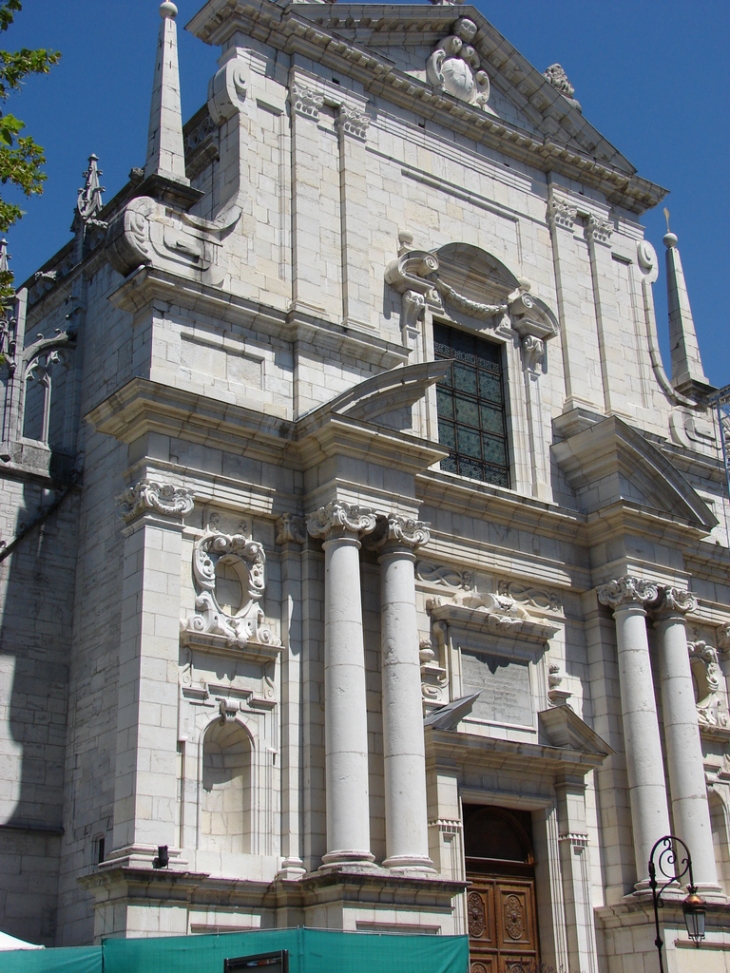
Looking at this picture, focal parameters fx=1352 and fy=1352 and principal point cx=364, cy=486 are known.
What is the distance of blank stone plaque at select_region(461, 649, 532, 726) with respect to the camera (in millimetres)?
19781

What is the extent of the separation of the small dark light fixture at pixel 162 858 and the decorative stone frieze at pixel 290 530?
4.67 metres

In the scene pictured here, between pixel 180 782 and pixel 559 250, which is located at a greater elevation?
pixel 559 250

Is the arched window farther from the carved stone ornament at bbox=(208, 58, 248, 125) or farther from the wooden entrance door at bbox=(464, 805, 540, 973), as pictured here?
the carved stone ornament at bbox=(208, 58, 248, 125)

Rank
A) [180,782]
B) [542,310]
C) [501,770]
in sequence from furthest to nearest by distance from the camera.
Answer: [542,310]
[501,770]
[180,782]

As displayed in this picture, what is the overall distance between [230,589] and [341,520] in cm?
174

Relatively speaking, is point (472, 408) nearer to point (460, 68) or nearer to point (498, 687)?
point (498, 687)

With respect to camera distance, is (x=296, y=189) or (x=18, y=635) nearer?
(x=18, y=635)

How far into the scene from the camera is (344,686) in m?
17.2

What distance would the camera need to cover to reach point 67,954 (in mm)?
13547

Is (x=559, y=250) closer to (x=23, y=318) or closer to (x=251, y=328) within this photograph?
(x=251, y=328)

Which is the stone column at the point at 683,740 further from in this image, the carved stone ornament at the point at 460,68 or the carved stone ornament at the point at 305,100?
the carved stone ornament at the point at 460,68

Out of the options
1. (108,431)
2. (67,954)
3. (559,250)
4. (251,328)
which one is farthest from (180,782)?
→ (559,250)

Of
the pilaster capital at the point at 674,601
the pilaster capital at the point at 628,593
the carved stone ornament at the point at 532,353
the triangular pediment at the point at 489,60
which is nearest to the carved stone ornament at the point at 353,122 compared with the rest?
the triangular pediment at the point at 489,60

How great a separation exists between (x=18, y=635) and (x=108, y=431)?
127 inches
